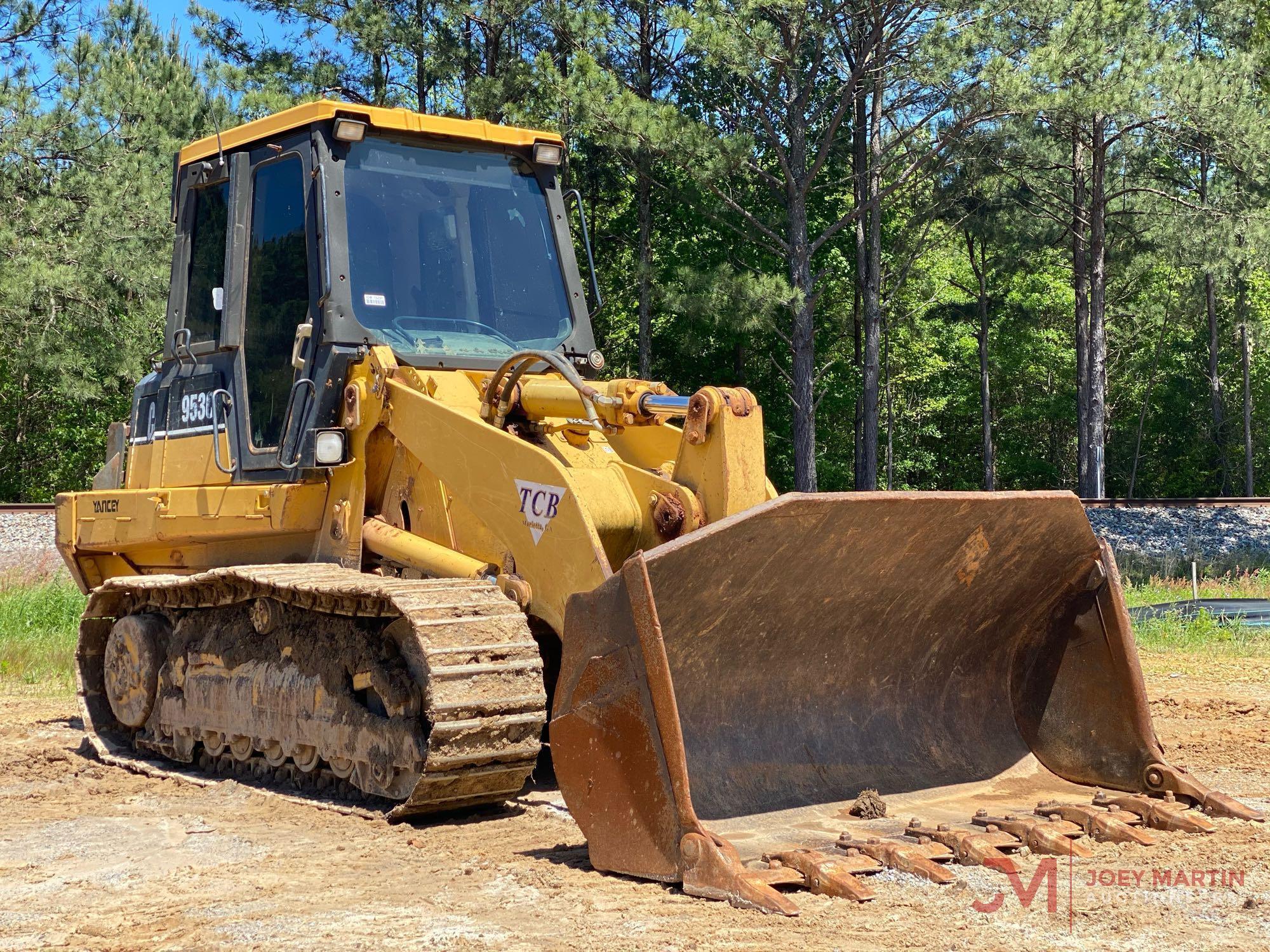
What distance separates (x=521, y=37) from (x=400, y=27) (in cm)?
232

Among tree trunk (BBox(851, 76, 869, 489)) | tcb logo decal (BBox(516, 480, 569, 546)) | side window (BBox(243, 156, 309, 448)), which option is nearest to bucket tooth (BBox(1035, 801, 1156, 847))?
tcb logo decal (BBox(516, 480, 569, 546))

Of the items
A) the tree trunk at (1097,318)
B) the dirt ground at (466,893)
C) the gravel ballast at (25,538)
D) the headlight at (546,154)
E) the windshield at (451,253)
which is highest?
the tree trunk at (1097,318)

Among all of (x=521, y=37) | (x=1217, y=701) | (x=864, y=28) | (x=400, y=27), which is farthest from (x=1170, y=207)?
(x=1217, y=701)

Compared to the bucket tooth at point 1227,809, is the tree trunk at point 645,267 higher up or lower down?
higher up

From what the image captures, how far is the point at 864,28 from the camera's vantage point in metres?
23.6

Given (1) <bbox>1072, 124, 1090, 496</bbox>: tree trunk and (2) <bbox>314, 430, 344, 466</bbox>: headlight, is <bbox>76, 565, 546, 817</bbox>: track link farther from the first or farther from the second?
(1) <bbox>1072, 124, 1090, 496</bbox>: tree trunk

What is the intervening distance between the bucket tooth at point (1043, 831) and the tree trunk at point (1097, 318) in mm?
23955

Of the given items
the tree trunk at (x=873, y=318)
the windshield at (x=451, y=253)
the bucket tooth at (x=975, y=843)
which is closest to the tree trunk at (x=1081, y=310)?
the tree trunk at (x=873, y=318)

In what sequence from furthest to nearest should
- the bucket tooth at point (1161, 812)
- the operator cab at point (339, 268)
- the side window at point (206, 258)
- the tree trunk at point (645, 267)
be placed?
the tree trunk at point (645, 267)
the side window at point (206, 258)
the operator cab at point (339, 268)
the bucket tooth at point (1161, 812)

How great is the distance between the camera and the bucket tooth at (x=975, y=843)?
188 inches

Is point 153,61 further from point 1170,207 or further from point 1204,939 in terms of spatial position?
point 1204,939

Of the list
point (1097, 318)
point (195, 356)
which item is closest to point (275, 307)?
point (195, 356)

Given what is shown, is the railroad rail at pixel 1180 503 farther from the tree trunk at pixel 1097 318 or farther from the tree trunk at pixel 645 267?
the tree trunk at pixel 645 267

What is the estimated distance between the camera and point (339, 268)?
22.3ft
